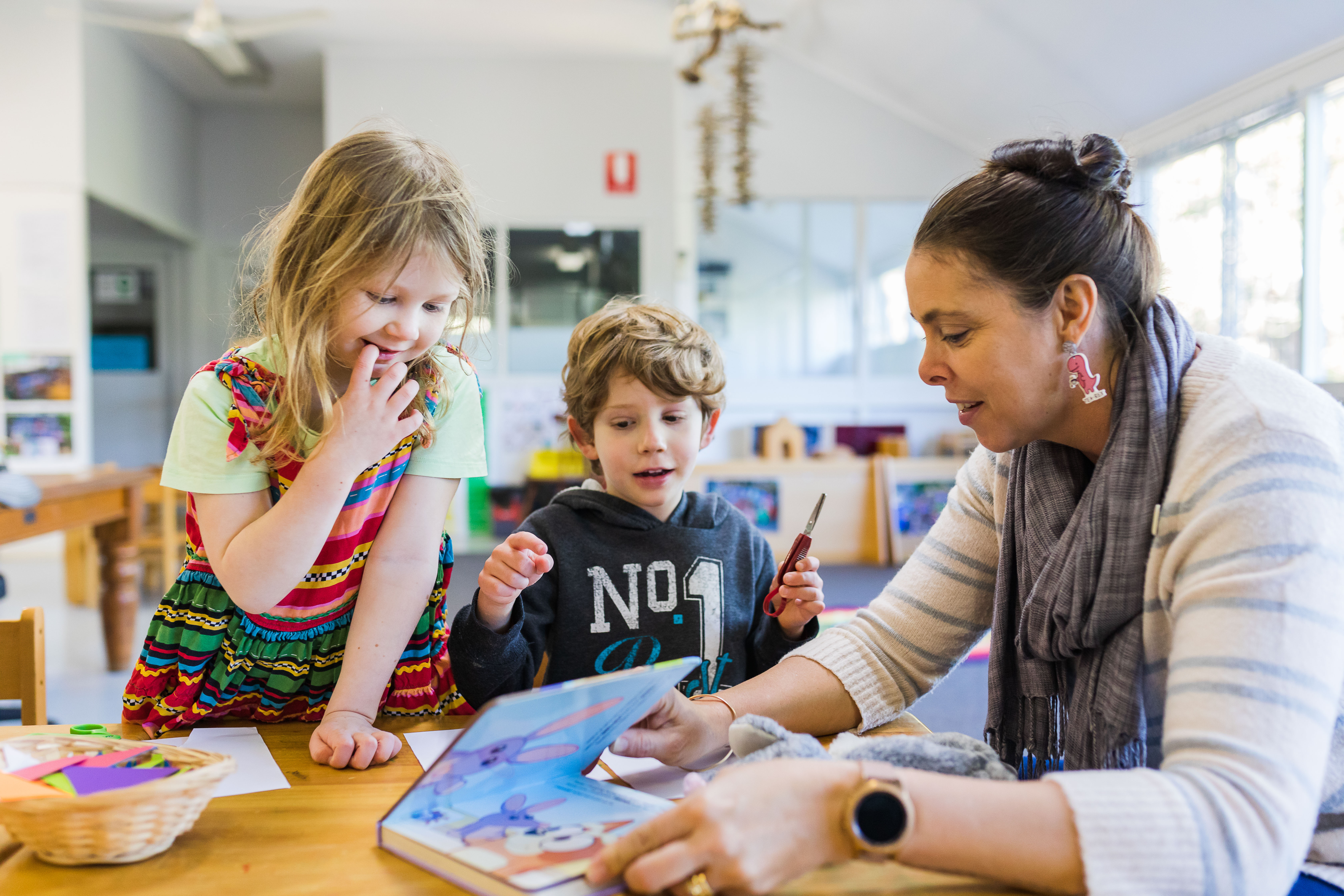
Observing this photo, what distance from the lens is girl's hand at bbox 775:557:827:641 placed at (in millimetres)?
1041

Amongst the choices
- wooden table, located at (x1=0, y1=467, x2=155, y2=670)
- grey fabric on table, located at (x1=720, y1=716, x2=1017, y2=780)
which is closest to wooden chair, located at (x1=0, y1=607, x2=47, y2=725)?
grey fabric on table, located at (x1=720, y1=716, x2=1017, y2=780)

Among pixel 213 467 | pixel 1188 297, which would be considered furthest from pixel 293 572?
pixel 1188 297

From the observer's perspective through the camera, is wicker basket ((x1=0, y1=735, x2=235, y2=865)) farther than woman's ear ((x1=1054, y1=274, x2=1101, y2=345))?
No

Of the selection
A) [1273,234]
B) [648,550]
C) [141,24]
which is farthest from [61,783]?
[1273,234]

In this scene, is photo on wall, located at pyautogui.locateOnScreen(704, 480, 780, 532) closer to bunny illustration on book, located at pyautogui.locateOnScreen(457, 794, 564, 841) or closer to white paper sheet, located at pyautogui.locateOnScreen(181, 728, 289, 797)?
white paper sheet, located at pyautogui.locateOnScreen(181, 728, 289, 797)

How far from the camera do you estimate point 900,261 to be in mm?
7031

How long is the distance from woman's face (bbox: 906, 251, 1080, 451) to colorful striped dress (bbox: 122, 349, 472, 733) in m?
0.54

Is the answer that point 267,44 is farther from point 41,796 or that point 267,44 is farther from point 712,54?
point 41,796

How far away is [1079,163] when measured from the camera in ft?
2.87

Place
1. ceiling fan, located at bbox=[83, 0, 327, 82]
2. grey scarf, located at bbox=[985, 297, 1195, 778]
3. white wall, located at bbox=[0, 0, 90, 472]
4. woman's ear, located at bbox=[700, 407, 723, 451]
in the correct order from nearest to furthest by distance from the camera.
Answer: grey scarf, located at bbox=[985, 297, 1195, 778] → woman's ear, located at bbox=[700, 407, 723, 451] → ceiling fan, located at bbox=[83, 0, 327, 82] → white wall, located at bbox=[0, 0, 90, 472]

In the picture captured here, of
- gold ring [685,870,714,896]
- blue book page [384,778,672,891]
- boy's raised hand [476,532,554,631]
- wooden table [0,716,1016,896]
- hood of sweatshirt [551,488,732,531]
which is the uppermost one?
hood of sweatshirt [551,488,732,531]

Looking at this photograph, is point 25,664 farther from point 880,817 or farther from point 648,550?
point 880,817

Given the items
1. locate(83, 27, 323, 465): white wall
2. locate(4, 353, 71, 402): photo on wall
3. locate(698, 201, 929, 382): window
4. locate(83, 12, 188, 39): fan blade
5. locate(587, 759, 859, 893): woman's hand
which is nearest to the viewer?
locate(587, 759, 859, 893): woman's hand

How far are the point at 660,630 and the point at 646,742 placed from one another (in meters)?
0.32
